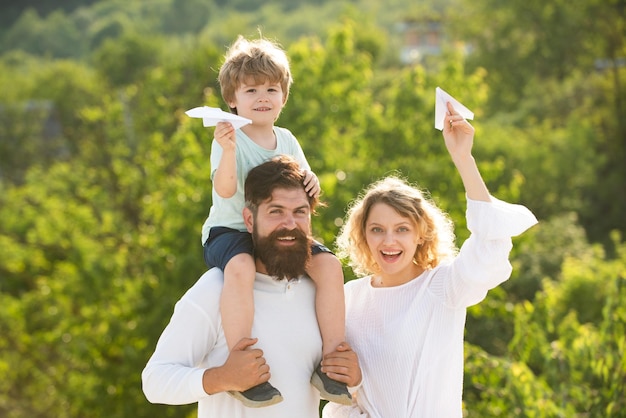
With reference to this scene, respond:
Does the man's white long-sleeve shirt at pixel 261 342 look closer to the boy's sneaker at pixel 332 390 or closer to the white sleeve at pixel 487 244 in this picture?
the boy's sneaker at pixel 332 390

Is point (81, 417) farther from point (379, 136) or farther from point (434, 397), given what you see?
point (434, 397)

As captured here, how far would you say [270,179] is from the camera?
11.3 ft

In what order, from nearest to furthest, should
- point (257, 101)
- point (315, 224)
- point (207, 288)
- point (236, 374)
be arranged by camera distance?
1. point (236, 374)
2. point (207, 288)
3. point (257, 101)
4. point (315, 224)

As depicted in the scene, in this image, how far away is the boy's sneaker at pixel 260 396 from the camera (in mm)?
3238

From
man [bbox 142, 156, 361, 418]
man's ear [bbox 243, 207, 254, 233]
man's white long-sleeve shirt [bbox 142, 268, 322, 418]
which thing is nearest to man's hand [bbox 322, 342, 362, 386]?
man [bbox 142, 156, 361, 418]

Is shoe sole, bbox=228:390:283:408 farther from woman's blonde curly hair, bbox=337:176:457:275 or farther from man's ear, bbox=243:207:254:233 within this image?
woman's blonde curly hair, bbox=337:176:457:275

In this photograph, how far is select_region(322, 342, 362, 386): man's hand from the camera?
11.1 ft

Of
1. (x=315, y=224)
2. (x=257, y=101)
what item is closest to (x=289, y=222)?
(x=257, y=101)

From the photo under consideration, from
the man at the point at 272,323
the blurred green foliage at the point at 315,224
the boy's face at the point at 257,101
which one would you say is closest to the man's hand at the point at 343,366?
the man at the point at 272,323

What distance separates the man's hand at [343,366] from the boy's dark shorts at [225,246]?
425mm

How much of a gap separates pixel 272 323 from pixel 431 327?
0.61 metres

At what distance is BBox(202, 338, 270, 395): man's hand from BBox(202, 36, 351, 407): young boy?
103mm

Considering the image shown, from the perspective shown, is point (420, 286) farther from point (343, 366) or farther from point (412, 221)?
point (343, 366)

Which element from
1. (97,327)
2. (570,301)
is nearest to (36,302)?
(97,327)
